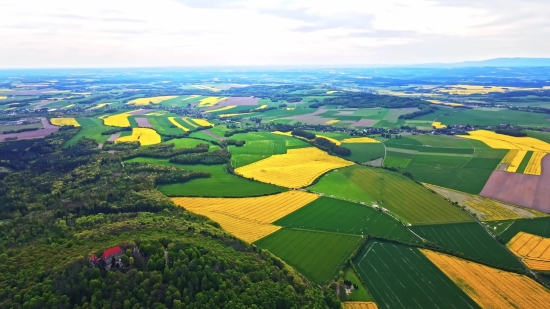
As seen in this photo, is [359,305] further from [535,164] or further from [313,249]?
[535,164]

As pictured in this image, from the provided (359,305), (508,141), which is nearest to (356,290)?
(359,305)

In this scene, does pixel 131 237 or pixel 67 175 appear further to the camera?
pixel 67 175

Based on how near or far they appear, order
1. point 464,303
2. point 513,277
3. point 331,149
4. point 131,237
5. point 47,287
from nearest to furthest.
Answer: point 47,287 → point 464,303 → point 513,277 → point 131,237 → point 331,149

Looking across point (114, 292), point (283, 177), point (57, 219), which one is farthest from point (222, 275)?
point (283, 177)

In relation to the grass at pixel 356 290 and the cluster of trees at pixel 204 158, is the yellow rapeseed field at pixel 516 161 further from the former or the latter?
the cluster of trees at pixel 204 158

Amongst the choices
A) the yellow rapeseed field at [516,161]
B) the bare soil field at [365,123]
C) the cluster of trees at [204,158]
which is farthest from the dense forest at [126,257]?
the bare soil field at [365,123]

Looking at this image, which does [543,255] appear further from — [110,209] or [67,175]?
[67,175]
